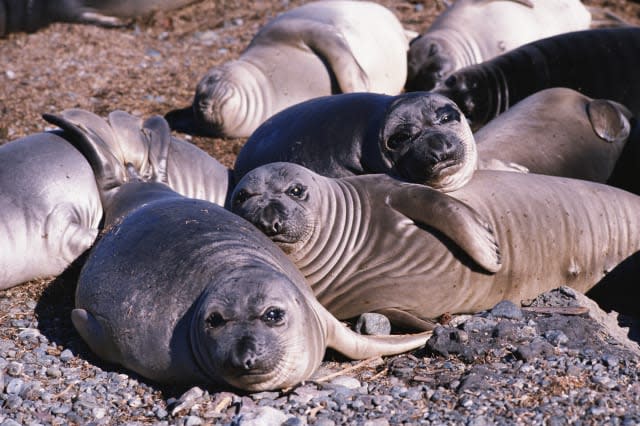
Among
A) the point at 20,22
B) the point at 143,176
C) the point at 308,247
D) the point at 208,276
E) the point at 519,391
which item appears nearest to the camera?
the point at 519,391

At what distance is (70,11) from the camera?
32.4 ft

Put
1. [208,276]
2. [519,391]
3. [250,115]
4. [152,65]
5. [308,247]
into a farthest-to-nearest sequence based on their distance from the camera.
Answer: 1. [152,65]
2. [250,115]
3. [308,247]
4. [208,276]
5. [519,391]

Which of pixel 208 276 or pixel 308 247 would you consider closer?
pixel 208 276

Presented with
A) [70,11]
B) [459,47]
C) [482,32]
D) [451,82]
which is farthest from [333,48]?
[70,11]

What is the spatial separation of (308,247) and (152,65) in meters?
4.64

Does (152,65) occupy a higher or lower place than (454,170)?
lower

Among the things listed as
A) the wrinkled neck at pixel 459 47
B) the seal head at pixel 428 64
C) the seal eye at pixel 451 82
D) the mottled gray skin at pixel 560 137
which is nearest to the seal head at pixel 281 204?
the mottled gray skin at pixel 560 137

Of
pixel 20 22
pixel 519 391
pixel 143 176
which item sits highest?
pixel 519 391

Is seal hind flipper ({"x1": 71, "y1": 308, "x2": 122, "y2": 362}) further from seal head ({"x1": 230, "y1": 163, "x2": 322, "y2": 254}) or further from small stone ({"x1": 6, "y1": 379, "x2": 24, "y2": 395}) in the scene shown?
seal head ({"x1": 230, "y1": 163, "x2": 322, "y2": 254})

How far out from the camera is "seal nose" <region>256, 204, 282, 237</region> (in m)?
4.52

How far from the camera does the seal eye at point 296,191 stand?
465 cm

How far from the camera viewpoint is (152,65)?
8859 mm

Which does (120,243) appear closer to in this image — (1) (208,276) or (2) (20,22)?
(1) (208,276)

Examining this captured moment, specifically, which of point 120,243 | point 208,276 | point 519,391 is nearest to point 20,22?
point 120,243
